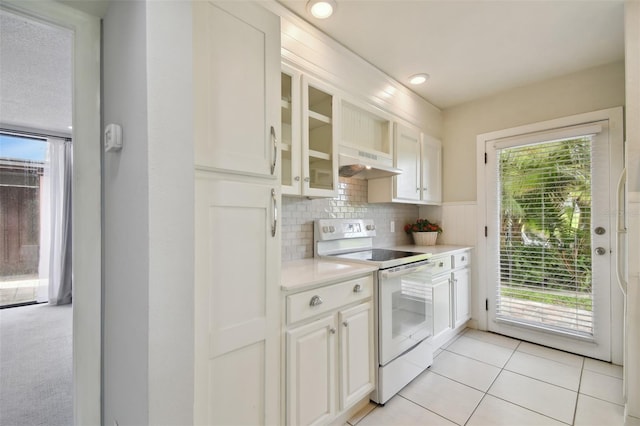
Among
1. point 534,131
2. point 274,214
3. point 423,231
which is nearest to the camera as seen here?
point 274,214

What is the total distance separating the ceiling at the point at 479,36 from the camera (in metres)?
1.89

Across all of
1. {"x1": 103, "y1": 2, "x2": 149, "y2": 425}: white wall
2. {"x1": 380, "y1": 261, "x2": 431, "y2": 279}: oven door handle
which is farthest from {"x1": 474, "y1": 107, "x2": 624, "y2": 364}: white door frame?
{"x1": 103, "y1": 2, "x2": 149, "y2": 425}: white wall

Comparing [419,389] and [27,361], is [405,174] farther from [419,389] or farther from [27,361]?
[27,361]

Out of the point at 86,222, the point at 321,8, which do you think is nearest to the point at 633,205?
the point at 321,8

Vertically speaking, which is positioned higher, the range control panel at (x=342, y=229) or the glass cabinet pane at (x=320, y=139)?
the glass cabinet pane at (x=320, y=139)

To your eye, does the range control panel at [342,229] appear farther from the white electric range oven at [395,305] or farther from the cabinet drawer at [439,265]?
the cabinet drawer at [439,265]

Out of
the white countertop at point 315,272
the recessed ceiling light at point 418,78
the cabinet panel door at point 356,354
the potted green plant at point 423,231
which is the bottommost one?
the cabinet panel door at point 356,354

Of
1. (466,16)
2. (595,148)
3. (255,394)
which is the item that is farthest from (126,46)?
(595,148)

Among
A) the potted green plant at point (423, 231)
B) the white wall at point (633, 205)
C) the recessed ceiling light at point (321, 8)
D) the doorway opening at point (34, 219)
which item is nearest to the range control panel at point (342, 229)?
the potted green plant at point (423, 231)

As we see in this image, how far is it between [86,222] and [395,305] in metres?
1.79

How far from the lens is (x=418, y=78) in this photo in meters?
2.75

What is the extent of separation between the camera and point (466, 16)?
1.97 metres

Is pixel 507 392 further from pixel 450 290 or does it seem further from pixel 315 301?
pixel 315 301

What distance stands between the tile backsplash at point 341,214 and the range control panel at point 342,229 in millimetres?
69
